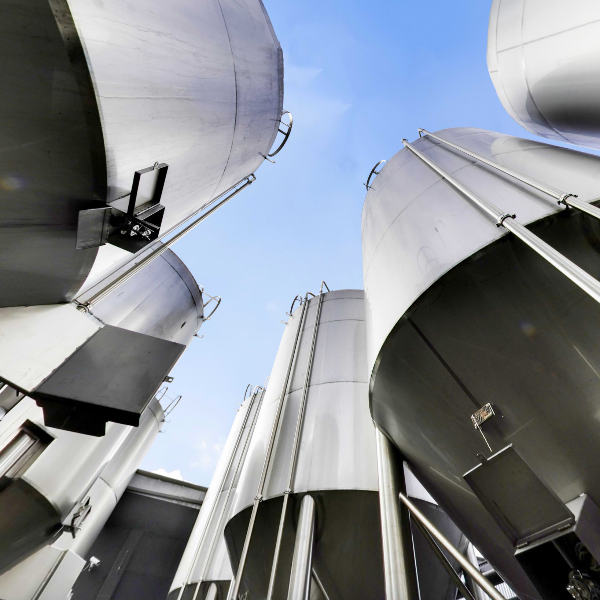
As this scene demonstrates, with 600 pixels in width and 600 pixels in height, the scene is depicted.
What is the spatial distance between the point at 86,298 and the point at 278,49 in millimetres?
4617

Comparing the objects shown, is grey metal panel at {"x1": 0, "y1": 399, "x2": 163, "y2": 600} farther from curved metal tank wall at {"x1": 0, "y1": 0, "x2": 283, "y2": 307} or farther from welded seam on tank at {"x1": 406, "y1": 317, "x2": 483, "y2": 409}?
welded seam on tank at {"x1": 406, "y1": 317, "x2": 483, "y2": 409}

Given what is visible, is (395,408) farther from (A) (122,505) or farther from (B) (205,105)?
(A) (122,505)

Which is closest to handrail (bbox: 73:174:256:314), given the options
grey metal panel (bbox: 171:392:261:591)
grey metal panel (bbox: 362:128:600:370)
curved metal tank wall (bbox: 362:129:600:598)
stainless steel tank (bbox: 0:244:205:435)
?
Answer: stainless steel tank (bbox: 0:244:205:435)

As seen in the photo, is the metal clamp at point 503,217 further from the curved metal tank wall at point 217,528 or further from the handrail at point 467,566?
the curved metal tank wall at point 217,528

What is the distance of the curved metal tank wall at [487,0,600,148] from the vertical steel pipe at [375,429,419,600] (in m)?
4.41

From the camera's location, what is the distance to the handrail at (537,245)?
77.8 inches

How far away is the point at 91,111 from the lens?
1727mm

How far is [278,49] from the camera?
5.39 m

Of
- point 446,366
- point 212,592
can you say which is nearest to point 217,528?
point 212,592

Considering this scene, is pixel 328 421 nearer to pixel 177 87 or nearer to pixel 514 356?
pixel 514 356

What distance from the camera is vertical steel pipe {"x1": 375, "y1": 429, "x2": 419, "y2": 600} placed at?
317 centimetres

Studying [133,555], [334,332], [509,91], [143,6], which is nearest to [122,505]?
[133,555]

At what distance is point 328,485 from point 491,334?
2.82m

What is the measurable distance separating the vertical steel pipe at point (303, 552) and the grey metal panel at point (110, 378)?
8.44 feet
